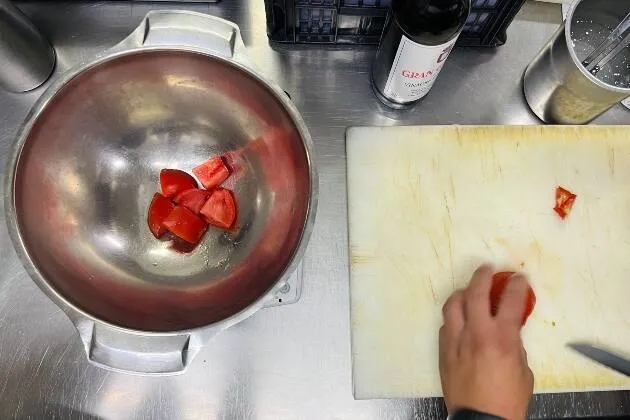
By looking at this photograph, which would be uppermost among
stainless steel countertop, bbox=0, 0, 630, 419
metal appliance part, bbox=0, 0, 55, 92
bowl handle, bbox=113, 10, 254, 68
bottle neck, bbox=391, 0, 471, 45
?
bottle neck, bbox=391, 0, 471, 45

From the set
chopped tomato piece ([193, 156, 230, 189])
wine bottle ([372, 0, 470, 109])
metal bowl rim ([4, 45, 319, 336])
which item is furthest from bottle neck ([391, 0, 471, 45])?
chopped tomato piece ([193, 156, 230, 189])

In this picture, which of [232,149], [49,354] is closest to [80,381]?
[49,354]

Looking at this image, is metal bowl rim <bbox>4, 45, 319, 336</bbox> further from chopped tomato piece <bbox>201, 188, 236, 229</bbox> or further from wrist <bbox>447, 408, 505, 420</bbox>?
wrist <bbox>447, 408, 505, 420</bbox>

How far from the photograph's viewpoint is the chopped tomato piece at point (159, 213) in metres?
0.68

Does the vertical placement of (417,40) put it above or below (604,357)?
above

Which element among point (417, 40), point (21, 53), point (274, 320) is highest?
point (417, 40)

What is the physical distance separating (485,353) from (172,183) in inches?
17.9

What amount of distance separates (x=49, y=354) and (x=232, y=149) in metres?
Result: 0.37

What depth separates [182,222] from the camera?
0.67 meters

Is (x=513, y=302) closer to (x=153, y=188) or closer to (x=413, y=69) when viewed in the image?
(x=413, y=69)

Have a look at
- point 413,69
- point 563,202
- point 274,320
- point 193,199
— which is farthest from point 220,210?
point 563,202

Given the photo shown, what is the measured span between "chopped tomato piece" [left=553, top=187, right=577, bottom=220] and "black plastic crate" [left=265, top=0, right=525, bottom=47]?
0.24 metres

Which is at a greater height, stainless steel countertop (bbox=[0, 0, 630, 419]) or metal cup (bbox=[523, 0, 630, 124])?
metal cup (bbox=[523, 0, 630, 124])

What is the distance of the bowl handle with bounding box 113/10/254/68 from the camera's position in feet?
1.93
